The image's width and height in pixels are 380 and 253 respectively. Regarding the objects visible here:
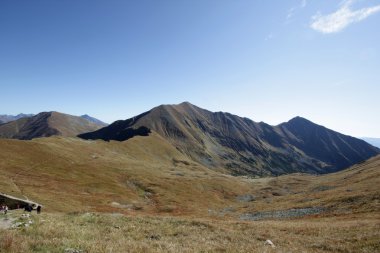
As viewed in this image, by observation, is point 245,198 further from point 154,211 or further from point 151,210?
point 154,211

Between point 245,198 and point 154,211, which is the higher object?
point 154,211

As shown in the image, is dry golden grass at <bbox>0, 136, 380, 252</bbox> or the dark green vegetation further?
the dark green vegetation

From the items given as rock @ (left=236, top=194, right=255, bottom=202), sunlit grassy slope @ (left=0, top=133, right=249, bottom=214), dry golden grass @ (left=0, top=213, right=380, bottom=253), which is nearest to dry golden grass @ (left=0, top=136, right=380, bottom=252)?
dry golden grass @ (left=0, top=213, right=380, bottom=253)

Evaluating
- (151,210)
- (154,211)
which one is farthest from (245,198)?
(154,211)

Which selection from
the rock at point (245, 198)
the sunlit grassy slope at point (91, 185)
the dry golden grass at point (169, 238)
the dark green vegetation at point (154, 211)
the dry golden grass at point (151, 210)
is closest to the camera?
the dry golden grass at point (169, 238)

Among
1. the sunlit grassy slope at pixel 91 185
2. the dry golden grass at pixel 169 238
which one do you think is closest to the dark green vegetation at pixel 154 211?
the dry golden grass at pixel 169 238

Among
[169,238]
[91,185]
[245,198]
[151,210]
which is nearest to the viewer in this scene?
[169,238]

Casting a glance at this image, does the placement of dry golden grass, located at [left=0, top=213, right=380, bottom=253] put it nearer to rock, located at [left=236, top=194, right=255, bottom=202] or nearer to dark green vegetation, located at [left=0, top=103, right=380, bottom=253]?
dark green vegetation, located at [left=0, top=103, right=380, bottom=253]

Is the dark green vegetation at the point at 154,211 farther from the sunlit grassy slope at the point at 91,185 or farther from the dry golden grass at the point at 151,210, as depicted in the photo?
the sunlit grassy slope at the point at 91,185

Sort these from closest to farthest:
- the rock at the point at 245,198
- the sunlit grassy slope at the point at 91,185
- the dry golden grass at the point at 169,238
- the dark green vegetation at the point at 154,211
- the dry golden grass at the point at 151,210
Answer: the dry golden grass at the point at 169,238 → the dry golden grass at the point at 151,210 → the dark green vegetation at the point at 154,211 → the sunlit grassy slope at the point at 91,185 → the rock at the point at 245,198

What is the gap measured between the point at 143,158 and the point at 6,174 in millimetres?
121875

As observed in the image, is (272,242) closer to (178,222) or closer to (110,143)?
(178,222)

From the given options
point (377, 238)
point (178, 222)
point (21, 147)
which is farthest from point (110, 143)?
point (377, 238)

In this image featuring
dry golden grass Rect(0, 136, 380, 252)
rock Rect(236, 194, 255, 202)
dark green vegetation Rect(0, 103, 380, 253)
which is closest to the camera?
dry golden grass Rect(0, 136, 380, 252)
